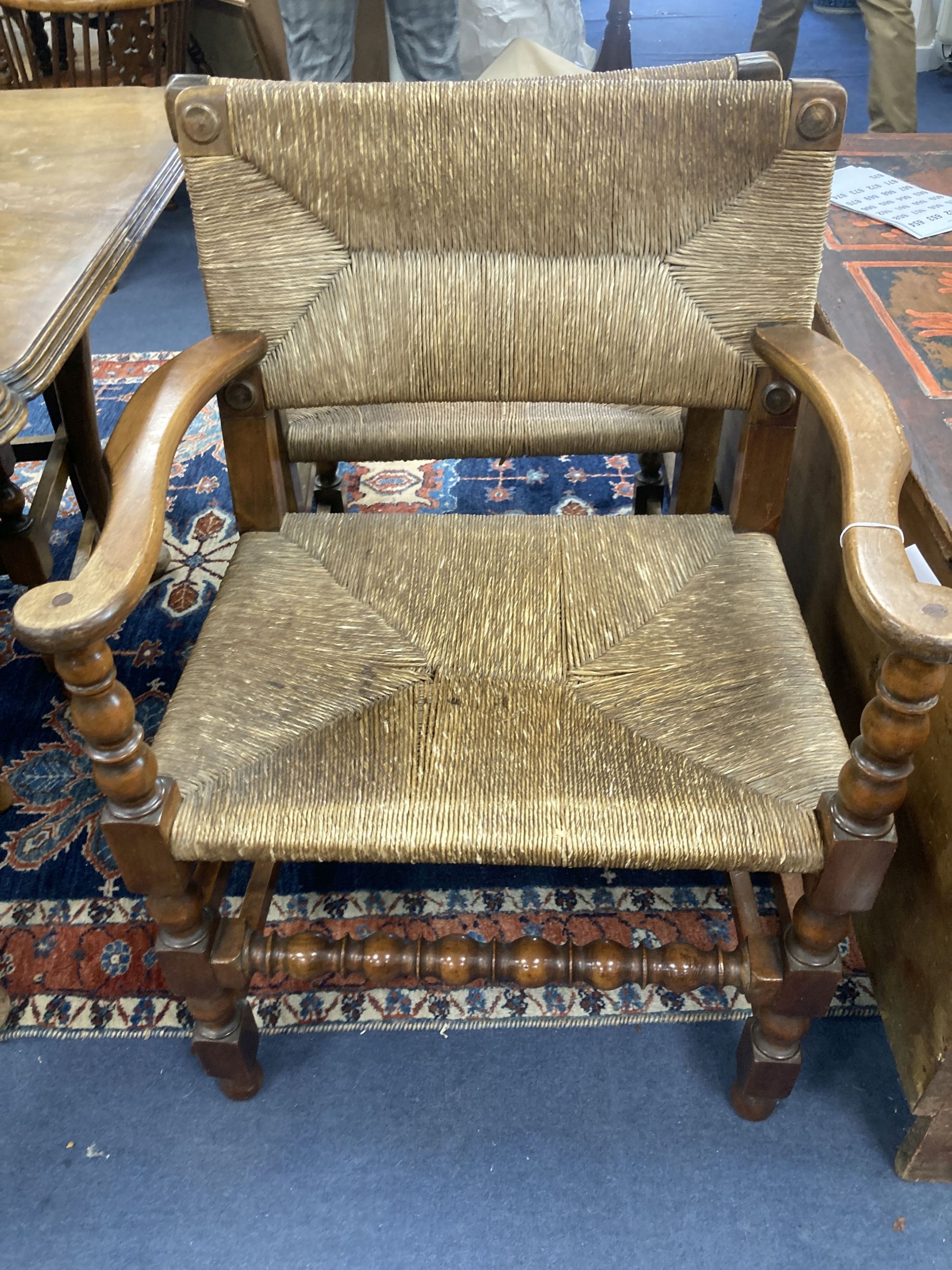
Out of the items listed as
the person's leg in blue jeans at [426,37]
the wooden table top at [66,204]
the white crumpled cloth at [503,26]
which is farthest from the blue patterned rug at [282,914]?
the white crumpled cloth at [503,26]

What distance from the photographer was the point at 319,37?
256 cm

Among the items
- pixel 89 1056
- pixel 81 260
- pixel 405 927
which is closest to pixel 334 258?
pixel 81 260

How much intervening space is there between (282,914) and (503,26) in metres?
3.19

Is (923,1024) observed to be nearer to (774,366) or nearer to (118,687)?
(774,366)

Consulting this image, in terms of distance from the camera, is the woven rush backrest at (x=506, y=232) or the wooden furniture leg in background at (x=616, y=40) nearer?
the woven rush backrest at (x=506, y=232)

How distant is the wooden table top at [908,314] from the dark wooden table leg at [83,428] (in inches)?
46.5

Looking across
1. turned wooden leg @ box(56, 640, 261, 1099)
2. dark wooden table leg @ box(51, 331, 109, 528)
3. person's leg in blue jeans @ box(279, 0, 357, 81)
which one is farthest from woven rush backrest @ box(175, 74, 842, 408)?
person's leg in blue jeans @ box(279, 0, 357, 81)

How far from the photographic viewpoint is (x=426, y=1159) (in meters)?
1.12

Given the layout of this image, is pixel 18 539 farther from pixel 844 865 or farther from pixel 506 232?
pixel 844 865

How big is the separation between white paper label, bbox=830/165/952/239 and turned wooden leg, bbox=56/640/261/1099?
142 cm

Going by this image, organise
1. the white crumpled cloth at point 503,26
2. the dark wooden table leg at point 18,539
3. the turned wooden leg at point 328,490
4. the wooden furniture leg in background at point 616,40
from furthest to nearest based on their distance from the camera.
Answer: the wooden furniture leg in background at point 616,40
the white crumpled cloth at point 503,26
the turned wooden leg at point 328,490
the dark wooden table leg at point 18,539

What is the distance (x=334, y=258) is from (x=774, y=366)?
0.51 m

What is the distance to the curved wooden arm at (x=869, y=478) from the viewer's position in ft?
2.35

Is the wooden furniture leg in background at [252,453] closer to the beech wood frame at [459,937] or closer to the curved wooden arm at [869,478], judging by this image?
the beech wood frame at [459,937]
